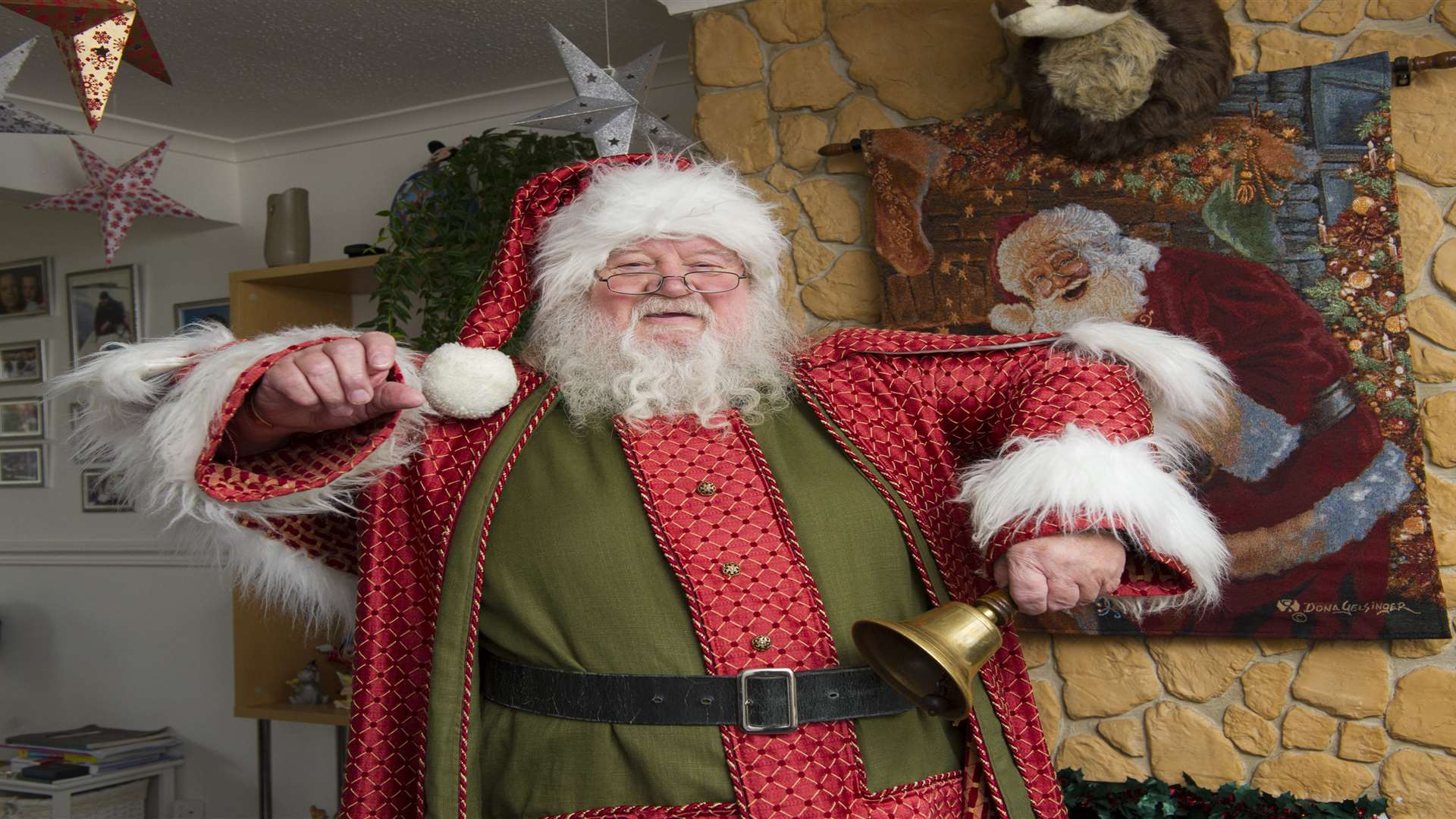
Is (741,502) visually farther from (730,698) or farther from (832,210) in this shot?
(832,210)

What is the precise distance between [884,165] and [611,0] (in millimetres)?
1077

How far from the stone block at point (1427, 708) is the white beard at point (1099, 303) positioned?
106cm

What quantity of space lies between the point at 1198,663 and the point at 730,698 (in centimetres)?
177

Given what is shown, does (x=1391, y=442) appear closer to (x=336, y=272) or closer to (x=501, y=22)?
(x=501, y=22)

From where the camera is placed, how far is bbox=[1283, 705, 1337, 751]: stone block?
9.05 feet

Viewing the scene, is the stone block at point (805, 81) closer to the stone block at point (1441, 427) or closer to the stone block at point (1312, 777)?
the stone block at point (1441, 427)

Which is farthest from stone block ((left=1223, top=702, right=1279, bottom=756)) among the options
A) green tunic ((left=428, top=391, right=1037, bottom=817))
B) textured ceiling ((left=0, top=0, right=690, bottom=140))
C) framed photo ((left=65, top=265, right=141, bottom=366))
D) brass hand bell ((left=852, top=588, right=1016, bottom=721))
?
framed photo ((left=65, top=265, right=141, bottom=366))

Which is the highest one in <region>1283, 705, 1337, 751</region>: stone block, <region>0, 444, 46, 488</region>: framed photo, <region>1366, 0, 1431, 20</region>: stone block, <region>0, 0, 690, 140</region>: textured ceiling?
<region>0, 0, 690, 140</region>: textured ceiling

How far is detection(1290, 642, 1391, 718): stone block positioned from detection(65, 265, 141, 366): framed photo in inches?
188

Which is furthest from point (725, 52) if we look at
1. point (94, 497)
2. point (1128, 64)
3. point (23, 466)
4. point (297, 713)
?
point (23, 466)

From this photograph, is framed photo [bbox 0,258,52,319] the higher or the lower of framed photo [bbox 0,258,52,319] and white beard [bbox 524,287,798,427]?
the higher

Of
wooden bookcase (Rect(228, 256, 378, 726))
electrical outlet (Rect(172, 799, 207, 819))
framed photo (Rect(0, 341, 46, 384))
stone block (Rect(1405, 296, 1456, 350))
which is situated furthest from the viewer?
framed photo (Rect(0, 341, 46, 384))

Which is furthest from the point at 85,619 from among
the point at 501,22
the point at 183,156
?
the point at 501,22

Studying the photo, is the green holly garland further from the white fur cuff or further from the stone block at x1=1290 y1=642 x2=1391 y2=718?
the white fur cuff
